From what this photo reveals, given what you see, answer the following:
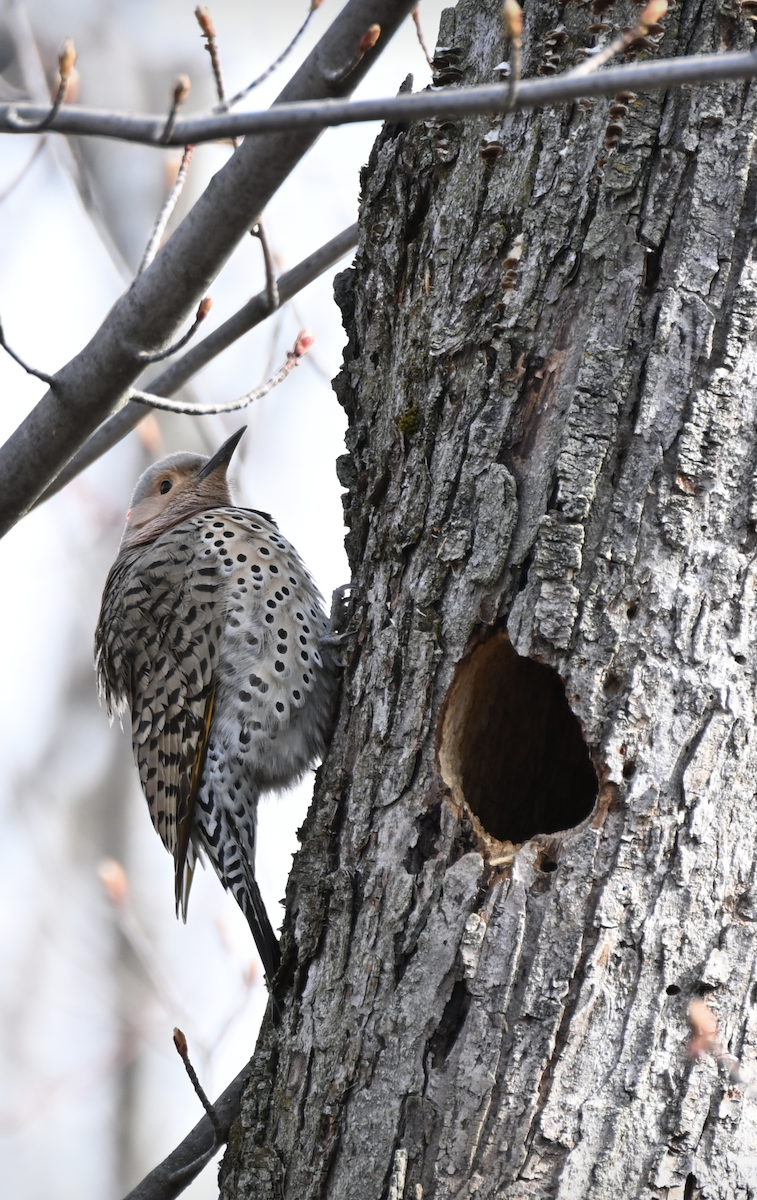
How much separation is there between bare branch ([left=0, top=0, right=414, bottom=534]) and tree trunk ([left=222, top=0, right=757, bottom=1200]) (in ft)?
1.74

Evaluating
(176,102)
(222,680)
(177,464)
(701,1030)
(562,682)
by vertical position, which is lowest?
(701,1030)

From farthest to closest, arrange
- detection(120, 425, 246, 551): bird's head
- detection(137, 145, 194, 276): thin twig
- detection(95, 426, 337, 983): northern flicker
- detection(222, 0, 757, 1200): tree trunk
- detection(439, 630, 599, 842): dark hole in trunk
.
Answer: detection(120, 425, 246, 551): bird's head < detection(95, 426, 337, 983): northern flicker < detection(439, 630, 599, 842): dark hole in trunk < detection(137, 145, 194, 276): thin twig < detection(222, 0, 757, 1200): tree trunk

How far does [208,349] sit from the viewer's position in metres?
3.46

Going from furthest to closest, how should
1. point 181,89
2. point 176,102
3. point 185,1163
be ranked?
point 185,1163
point 181,89
point 176,102

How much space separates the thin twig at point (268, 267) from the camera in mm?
2844

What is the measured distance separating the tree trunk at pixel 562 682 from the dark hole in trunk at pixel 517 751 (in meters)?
0.06

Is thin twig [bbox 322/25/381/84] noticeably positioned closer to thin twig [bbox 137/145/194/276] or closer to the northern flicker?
thin twig [bbox 137/145/194/276]

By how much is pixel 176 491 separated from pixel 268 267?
223 cm

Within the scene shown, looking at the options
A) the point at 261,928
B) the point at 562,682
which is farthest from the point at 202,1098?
the point at 562,682

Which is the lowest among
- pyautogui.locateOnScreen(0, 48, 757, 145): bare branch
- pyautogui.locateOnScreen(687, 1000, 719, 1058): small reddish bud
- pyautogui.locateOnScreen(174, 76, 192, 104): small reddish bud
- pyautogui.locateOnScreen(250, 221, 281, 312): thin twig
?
pyautogui.locateOnScreen(687, 1000, 719, 1058): small reddish bud

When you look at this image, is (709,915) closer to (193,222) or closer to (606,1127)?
(606,1127)

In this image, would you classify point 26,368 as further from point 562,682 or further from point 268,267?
point 562,682

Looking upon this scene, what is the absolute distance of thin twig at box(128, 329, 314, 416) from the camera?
2.66m

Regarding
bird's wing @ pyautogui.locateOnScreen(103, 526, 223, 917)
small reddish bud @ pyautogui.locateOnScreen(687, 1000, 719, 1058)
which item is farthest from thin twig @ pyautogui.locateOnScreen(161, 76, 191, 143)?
bird's wing @ pyautogui.locateOnScreen(103, 526, 223, 917)
